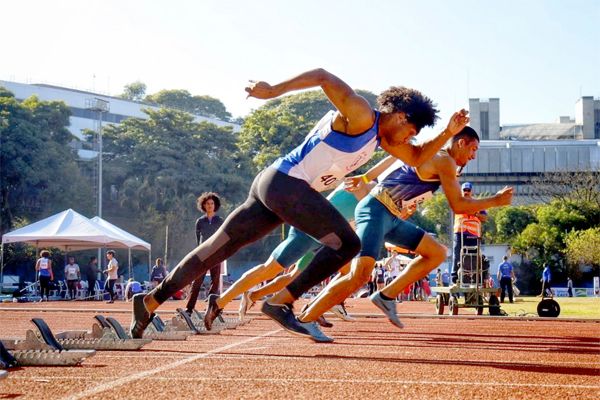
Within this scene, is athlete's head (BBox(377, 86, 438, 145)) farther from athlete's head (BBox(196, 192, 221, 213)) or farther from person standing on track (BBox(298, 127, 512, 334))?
athlete's head (BBox(196, 192, 221, 213))

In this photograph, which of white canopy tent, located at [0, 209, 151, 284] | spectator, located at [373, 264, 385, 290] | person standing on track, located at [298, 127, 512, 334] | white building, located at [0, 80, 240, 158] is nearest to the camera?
person standing on track, located at [298, 127, 512, 334]

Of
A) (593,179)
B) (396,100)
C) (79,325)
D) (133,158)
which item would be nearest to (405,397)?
(396,100)

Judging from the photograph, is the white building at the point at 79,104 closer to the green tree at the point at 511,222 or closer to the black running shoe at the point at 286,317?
the green tree at the point at 511,222

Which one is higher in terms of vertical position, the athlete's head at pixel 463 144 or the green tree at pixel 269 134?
the green tree at pixel 269 134

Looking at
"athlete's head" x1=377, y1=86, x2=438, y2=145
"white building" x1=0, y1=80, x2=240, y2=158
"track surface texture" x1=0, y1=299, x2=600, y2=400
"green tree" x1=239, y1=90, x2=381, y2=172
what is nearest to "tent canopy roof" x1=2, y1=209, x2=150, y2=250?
"track surface texture" x1=0, y1=299, x2=600, y2=400

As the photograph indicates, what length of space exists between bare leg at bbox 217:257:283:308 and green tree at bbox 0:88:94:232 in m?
44.7

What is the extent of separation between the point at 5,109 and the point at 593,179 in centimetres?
3531

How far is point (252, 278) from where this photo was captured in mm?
9055

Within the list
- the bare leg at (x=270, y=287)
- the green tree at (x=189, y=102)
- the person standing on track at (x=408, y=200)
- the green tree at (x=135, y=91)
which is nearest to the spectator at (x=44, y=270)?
the bare leg at (x=270, y=287)

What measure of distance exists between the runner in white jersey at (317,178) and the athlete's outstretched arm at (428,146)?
0.02m

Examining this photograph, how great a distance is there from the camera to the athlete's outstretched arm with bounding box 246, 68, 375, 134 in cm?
563

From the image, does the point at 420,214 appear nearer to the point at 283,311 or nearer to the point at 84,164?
the point at 84,164

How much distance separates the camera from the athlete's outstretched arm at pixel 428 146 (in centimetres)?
653

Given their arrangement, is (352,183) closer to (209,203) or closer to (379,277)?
(209,203)
